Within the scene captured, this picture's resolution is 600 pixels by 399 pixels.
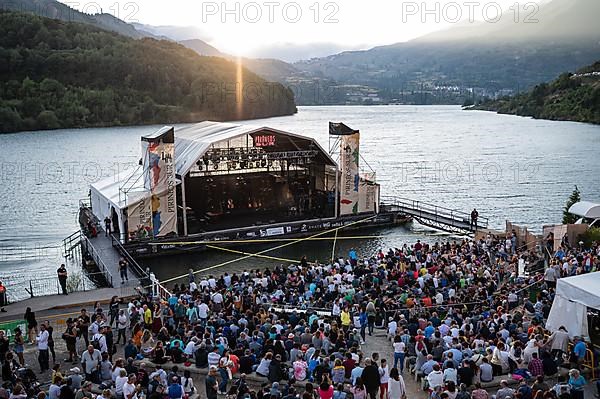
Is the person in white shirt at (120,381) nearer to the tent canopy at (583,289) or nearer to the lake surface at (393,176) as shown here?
the tent canopy at (583,289)

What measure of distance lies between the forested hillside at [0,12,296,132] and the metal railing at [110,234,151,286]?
3309 inches

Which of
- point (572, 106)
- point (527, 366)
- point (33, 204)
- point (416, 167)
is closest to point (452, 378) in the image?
point (527, 366)

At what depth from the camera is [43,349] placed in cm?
1316

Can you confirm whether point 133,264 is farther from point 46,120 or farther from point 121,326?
point 46,120

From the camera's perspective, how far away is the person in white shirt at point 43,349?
13094 mm

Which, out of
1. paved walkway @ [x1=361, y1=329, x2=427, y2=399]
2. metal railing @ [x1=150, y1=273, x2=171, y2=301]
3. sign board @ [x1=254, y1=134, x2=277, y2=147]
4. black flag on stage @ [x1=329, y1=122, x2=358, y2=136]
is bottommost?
metal railing @ [x1=150, y1=273, x2=171, y2=301]

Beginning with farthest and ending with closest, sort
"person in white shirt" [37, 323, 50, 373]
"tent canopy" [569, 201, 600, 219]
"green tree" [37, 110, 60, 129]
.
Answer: "green tree" [37, 110, 60, 129] < "tent canopy" [569, 201, 600, 219] < "person in white shirt" [37, 323, 50, 373]

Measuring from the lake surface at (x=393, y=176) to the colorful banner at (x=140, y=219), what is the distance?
176cm

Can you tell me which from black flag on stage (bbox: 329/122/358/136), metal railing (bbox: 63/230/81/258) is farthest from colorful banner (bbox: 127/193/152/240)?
black flag on stage (bbox: 329/122/358/136)

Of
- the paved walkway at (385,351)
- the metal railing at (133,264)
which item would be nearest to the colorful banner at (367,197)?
the metal railing at (133,264)

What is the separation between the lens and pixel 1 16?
12494 centimetres

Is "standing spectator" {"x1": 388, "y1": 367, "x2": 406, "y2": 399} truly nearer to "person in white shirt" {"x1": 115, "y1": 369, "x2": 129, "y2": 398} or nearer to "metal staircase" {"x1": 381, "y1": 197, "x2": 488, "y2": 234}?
"person in white shirt" {"x1": 115, "y1": 369, "x2": 129, "y2": 398}

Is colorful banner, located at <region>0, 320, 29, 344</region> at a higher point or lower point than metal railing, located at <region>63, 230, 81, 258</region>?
higher

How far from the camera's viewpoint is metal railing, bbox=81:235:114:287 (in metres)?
24.8
